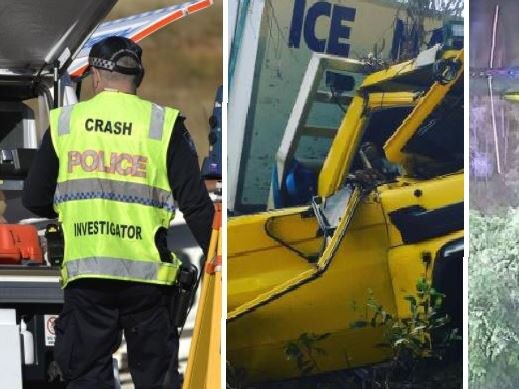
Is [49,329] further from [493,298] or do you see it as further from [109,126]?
[493,298]

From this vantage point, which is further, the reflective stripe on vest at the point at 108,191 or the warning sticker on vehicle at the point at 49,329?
the warning sticker on vehicle at the point at 49,329

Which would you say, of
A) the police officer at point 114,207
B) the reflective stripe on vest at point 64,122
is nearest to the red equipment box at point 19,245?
the police officer at point 114,207

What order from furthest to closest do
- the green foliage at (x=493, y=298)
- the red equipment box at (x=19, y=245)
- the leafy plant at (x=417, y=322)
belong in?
the red equipment box at (x=19, y=245) < the green foliage at (x=493, y=298) < the leafy plant at (x=417, y=322)

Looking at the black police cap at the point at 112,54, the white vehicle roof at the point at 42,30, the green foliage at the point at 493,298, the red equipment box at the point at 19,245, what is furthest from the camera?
the white vehicle roof at the point at 42,30

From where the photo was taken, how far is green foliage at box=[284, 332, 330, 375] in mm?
4398

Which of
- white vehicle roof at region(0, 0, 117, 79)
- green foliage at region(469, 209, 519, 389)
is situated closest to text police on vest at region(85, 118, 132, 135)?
Result: white vehicle roof at region(0, 0, 117, 79)

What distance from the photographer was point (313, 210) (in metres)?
4.40

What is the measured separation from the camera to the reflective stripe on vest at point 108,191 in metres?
4.25

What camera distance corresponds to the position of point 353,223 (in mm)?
4484

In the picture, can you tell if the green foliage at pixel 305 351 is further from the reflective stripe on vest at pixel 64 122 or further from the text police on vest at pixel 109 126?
the reflective stripe on vest at pixel 64 122

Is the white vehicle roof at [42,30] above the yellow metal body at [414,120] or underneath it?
above

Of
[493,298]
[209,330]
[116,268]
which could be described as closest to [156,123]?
[116,268]

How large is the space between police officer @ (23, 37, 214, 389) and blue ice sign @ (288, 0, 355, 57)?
0.52 meters

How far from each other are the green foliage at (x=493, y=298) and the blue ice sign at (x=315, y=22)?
3.05 ft
